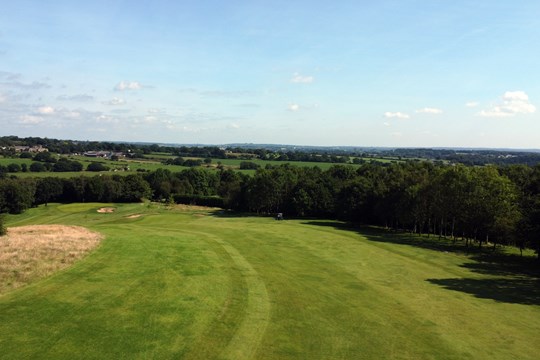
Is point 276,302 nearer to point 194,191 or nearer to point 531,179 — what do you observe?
point 531,179

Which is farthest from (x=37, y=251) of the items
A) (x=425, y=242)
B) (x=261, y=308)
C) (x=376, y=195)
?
(x=376, y=195)

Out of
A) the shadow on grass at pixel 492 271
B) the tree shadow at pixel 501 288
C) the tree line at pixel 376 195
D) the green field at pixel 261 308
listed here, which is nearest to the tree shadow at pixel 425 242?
the shadow on grass at pixel 492 271

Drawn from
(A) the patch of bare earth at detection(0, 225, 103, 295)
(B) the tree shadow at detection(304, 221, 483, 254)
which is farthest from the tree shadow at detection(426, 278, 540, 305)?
(A) the patch of bare earth at detection(0, 225, 103, 295)

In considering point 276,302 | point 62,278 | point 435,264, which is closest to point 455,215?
point 435,264

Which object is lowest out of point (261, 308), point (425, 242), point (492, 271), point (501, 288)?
point (425, 242)

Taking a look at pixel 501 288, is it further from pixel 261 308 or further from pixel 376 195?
pixel 376 195

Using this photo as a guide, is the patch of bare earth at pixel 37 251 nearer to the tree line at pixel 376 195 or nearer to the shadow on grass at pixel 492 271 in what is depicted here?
the shadow on grass at pixel 492 271
